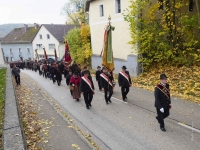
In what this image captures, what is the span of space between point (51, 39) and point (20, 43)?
42.0 ft

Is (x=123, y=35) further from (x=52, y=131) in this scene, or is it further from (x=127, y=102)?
(x=52, y=131)

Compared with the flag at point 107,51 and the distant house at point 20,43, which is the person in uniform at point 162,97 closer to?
the flag at point 107,51

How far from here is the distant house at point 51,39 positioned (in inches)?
1662

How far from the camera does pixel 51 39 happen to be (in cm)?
4356

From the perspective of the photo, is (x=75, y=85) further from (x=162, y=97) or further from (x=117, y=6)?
(x=117, y=6)

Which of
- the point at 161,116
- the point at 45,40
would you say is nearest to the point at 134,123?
the point at 161,116

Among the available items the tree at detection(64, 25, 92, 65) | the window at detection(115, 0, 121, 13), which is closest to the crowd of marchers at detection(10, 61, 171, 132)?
the window at detection(115, 0, 121, 13)

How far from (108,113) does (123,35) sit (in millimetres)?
10866

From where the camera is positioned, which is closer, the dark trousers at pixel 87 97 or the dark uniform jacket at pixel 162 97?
the dark uniform jacket at pixel 162 97

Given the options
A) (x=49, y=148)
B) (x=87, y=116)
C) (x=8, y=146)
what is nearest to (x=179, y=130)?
(x=87, y=116)

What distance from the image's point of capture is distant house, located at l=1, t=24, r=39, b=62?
4991 centimetres

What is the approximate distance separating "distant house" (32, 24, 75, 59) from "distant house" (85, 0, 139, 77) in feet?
65.5

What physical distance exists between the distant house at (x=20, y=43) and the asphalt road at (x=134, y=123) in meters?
43.1

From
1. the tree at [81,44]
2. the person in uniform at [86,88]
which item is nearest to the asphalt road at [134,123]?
the person in uniform at [86,88]
